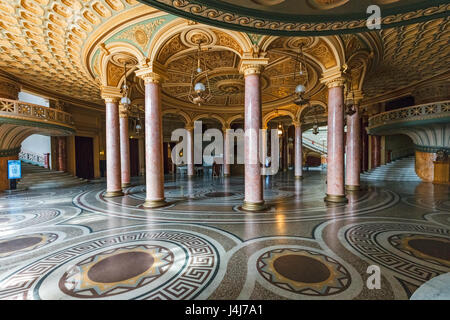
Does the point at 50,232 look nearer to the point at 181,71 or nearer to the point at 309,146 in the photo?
the point at 181,71

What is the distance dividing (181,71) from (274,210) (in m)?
6.90

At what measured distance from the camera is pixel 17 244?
3359mm

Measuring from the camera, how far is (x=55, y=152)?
13180mm

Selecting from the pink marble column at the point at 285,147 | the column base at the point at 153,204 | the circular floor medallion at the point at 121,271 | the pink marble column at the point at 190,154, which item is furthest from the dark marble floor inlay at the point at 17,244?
the pink marble column at the point at 285,147

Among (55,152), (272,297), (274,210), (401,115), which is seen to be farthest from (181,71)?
(401,115)

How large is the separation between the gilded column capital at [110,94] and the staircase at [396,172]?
14.7m

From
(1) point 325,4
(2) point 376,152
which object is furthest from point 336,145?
(2) point 376,152

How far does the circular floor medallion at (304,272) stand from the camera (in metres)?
2.10

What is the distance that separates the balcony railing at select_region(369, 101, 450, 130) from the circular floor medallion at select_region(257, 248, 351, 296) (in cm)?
1216

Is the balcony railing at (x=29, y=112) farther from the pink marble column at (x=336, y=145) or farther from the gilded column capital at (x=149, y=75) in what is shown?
the pink marble column at (x=336, y=145)

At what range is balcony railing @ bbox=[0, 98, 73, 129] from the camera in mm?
8531

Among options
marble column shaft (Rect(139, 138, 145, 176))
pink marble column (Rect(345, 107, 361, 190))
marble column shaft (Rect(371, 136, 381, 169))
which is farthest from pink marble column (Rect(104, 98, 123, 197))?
marble column shaft (Rect(371, 136, 381, 169))

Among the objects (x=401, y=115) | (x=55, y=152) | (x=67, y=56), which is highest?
(x=67, y=56)

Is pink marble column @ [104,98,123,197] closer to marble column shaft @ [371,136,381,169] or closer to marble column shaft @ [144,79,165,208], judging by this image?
marble column shaft @ [144,79,165,208]
